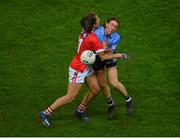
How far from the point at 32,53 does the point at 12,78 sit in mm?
1532

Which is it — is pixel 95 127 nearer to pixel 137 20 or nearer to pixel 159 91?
pixel 159 91

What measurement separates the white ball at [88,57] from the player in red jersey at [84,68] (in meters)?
0.12

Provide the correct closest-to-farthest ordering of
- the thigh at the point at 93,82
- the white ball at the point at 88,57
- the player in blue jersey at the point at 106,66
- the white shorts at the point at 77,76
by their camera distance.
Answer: the white ball at the point at 88,57, the white shorts at the point at 77,76, the thigh at the point at 93,82, the player in blue jersey at the point at 106,66

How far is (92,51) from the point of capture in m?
10.4

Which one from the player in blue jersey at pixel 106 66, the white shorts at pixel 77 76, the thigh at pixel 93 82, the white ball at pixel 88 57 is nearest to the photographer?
the white ball at pixel 88 57

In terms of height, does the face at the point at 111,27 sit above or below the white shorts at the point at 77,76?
above

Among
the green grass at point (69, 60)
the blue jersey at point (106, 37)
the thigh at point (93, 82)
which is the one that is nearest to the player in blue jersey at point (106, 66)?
the blue jersey at point (106, 37)

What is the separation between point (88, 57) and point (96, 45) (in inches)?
11.2

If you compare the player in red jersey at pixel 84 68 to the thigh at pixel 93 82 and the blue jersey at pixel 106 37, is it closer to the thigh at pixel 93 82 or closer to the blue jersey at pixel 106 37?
the thigh at pixel 93 82

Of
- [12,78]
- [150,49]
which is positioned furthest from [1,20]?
[150,49]

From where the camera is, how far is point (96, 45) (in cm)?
1030

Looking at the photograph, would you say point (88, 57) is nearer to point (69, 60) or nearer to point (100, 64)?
point (100, 64)

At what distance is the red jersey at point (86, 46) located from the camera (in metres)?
10.3

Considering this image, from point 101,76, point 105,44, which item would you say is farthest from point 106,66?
point 105,44
